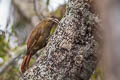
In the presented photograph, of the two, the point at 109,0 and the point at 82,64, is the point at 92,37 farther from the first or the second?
the point at 109,0

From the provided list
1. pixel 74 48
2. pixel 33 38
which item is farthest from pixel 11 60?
pixel 74 48

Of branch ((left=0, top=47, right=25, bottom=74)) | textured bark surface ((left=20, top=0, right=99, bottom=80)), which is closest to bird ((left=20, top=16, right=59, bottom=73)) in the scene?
textured bark surface ((left=20, top=0, right=99, bottom=80))

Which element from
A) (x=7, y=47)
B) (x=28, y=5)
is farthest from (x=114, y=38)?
(x=28, y=5)

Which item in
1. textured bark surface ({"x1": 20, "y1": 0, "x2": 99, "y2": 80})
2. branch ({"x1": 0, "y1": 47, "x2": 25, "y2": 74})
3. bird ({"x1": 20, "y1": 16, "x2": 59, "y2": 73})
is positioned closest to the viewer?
textured bark surface ({"x1": 20, "y1": 0, "x2": 99, "y2": 80})

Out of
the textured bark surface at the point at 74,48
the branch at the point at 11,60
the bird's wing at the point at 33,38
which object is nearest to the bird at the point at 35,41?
the bird's wing at the point at 33,38

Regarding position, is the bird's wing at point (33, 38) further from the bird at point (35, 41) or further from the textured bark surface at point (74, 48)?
the textured bark surface at point (74, 48)

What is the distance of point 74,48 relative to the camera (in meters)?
1.62

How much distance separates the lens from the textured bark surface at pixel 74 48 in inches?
62.0

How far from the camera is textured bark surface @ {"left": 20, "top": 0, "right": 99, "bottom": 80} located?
157 centimetres

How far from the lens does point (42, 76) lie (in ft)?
5.63

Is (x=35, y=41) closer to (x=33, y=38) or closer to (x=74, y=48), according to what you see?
(x=33, y=38)

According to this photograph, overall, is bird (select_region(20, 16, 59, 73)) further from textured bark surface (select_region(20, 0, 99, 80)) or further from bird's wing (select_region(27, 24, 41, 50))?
textured bark surface (select_region(20, 0, 99, 80))

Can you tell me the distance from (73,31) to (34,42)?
60 cm

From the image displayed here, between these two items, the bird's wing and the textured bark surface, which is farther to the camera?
the bird's wing
